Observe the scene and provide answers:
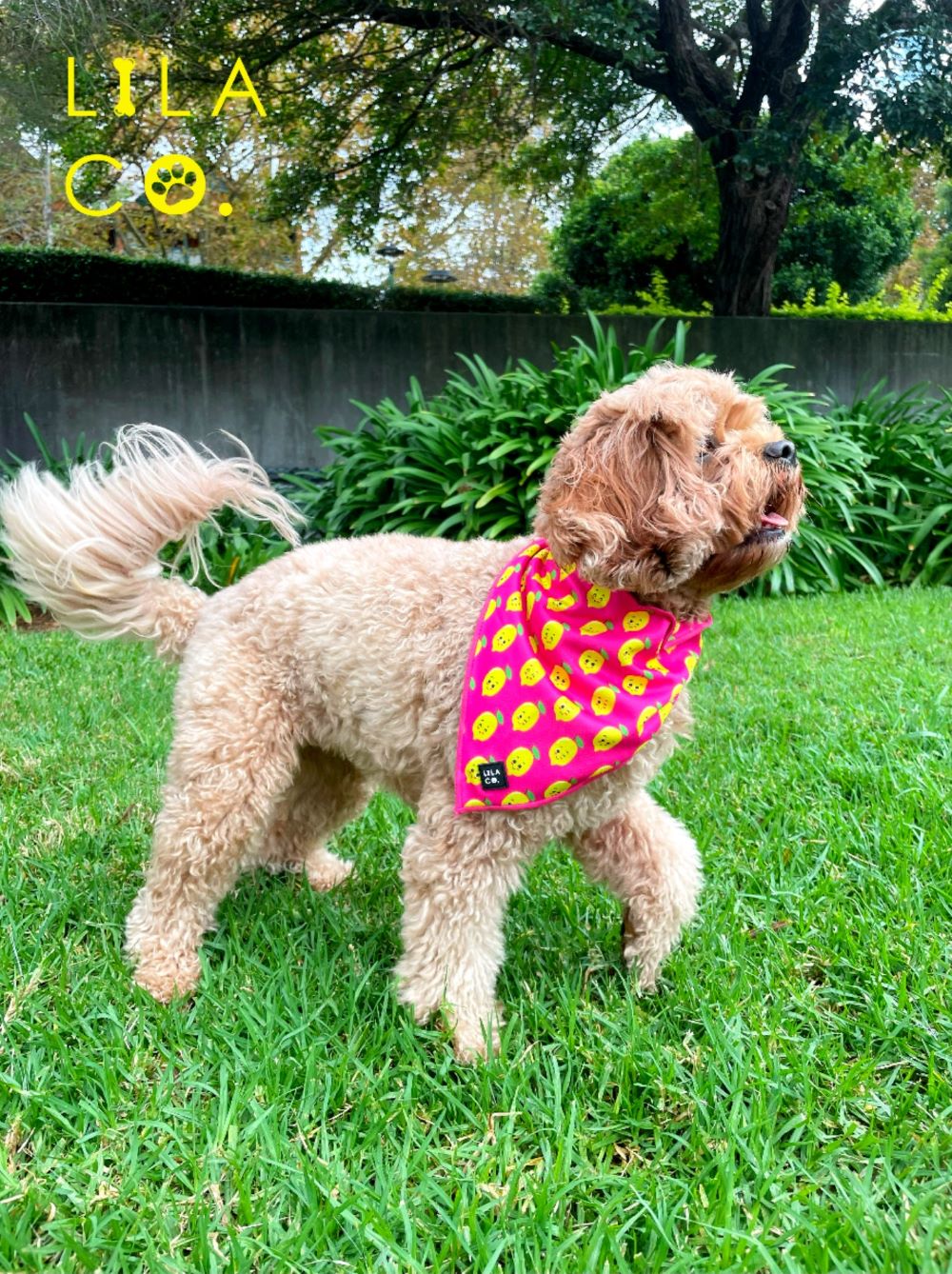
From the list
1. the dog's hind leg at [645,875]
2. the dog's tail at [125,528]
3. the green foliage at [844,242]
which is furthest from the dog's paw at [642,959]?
the green foliage at [844,242]

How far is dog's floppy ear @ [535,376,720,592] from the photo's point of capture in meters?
2.10

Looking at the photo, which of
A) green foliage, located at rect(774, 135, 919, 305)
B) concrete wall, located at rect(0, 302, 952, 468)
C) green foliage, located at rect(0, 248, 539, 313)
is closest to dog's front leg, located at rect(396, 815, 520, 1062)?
concrete wall, located at rect(0, 302, 952, 468)

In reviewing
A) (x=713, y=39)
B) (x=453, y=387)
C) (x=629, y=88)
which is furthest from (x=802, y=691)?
(x=713, y=39)

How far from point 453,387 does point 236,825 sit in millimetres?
5360

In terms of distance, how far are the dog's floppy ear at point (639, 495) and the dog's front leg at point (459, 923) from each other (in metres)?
0.73

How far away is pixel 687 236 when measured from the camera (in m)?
13.4

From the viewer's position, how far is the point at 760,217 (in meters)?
10.4

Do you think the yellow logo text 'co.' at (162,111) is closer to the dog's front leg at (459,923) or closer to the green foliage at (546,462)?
the green foliage at (546,462)

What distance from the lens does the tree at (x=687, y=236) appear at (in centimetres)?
1273

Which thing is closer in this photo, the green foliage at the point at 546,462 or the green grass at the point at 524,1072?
the green grass at the point at 524,1072

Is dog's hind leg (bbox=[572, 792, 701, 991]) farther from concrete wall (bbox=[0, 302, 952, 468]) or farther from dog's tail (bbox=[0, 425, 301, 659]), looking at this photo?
concrete wall (bbox=[0, 302, 952, 468])

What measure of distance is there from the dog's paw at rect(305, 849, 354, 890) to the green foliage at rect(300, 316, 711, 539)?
3153 millimetres

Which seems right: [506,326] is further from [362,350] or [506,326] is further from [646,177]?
[646,177]

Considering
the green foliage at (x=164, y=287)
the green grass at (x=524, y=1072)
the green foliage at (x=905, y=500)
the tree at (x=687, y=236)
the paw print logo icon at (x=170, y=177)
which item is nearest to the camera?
the green grass at (x=524, y=1072)
